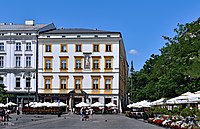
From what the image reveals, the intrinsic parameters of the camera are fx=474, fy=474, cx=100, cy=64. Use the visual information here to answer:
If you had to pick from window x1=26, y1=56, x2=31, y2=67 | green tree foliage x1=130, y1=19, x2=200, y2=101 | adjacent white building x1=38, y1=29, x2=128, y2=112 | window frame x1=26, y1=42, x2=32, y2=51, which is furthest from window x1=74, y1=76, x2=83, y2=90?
green tree foliage x1=130, y1=19, x2=200, y2=101

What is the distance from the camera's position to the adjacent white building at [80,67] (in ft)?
309

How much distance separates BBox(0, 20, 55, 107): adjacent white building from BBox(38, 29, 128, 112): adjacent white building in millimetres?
1614

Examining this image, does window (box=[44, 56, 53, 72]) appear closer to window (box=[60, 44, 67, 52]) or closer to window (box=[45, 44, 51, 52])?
window (box=[45, 44, 51, 52])

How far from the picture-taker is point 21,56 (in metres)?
95.8

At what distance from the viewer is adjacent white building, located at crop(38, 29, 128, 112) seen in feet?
309

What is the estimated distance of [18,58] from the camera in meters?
95.9

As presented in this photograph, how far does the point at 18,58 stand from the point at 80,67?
41.6 ft

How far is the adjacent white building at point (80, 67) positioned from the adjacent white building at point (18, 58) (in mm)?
1614

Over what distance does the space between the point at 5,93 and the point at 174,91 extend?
152 feet

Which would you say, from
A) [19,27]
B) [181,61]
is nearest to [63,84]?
[19,27]

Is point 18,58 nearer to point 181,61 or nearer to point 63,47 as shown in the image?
point 63,47

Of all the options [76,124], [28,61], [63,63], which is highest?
[28,61]

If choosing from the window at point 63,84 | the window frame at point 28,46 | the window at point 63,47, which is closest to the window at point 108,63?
the window at point 63,47

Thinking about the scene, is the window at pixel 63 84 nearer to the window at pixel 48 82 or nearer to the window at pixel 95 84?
the window at pixel 48 82
